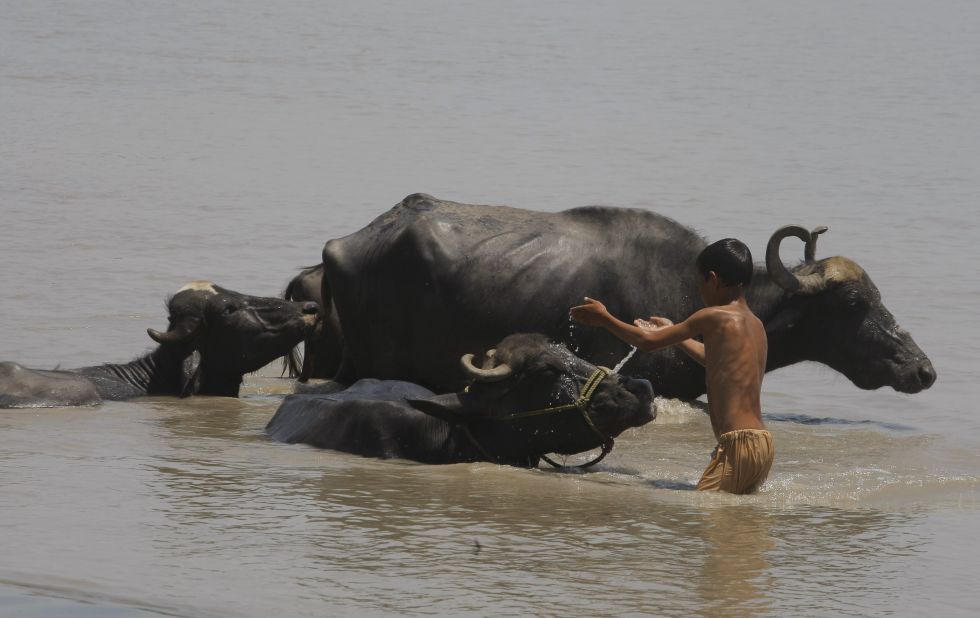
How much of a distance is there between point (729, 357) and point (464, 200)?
11.1m

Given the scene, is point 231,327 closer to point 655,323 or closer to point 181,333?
point 181,333

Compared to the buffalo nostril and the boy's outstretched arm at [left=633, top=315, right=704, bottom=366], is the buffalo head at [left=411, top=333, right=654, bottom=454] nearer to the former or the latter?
the boy's outstretched arm at [left=633, top=315, right=704, bottom=366]

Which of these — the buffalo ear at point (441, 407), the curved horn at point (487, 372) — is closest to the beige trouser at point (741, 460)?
the curved horn at point (487, 372)

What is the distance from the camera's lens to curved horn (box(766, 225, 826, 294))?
10.2m

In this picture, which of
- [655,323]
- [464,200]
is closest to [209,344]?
[655,323]

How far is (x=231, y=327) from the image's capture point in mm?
10484

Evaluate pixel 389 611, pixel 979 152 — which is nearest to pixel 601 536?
pixel 389 611

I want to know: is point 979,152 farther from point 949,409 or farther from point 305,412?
point 305,412

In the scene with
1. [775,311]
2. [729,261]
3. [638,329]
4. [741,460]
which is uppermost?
[729,261]

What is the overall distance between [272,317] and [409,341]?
90 cm

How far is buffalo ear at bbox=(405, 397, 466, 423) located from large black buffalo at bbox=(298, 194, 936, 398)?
189cm

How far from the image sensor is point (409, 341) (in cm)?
1034

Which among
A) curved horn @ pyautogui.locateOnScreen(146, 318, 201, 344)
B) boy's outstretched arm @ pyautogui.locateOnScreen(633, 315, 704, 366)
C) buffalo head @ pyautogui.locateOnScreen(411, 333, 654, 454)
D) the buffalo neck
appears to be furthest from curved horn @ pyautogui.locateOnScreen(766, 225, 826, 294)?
curved horn @ pyautogui.locateOnScreen(146, 318, 201, 344)

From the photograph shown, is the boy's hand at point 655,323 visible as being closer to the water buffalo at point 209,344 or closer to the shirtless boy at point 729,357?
the shirtless boy at point 729,357
